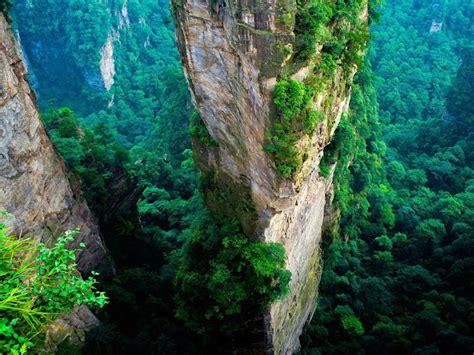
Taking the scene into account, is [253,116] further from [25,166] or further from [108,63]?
[108,63]

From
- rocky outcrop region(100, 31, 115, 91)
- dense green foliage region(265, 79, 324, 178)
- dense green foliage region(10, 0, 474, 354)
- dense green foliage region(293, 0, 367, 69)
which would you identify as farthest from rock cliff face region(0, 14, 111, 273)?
rocky outcrop region(100, 31, 115, 91)

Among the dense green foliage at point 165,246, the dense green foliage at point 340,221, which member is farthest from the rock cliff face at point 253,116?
the dense green foliage at point 165,246

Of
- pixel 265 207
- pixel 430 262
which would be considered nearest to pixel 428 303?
pixel 430 262

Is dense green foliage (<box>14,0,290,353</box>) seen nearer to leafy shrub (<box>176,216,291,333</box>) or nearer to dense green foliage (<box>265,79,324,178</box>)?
leafy shrub (<box>176,216,291,333</box>)

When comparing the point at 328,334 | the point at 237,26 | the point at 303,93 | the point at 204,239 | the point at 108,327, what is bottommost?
the point at 328,334

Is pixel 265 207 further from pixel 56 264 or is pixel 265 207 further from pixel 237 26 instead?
pixel 56 264

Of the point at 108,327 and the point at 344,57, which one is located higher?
the point at 344,57
